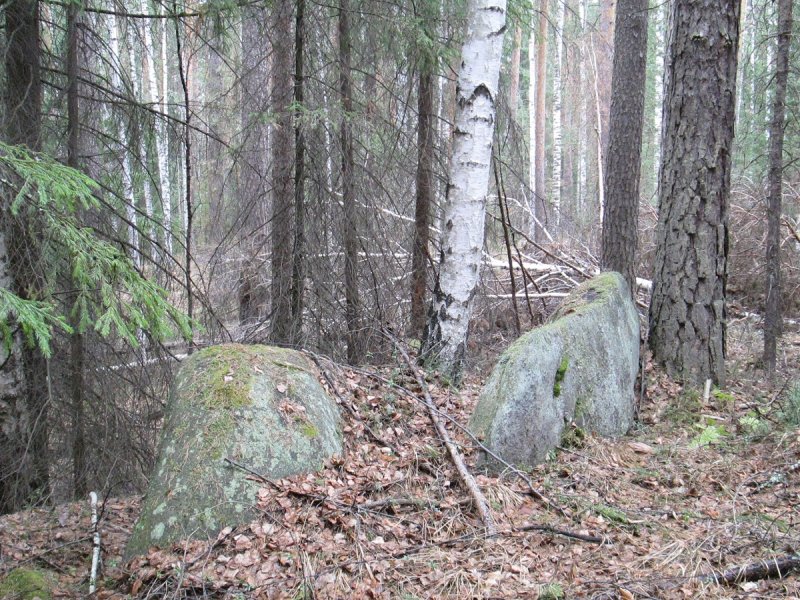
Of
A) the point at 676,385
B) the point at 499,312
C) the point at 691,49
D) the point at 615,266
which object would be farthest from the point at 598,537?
the point at 499,312

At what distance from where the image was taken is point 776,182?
8.02 metres

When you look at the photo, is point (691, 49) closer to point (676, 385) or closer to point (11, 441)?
point (676, 385)

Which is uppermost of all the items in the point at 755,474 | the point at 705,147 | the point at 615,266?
the point at 705,147

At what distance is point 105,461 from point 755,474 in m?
5.52

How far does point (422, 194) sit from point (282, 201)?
2011 millimetres

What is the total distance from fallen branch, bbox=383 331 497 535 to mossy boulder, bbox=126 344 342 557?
2.64ft

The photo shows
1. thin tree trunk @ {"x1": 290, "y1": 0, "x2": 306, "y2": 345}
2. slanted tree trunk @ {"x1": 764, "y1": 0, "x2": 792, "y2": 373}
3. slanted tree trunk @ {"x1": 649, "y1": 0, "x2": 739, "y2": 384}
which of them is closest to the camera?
slanted tree trunk @ {"x1": 649, "y1": 0, "x2": 739, "y2": 384}

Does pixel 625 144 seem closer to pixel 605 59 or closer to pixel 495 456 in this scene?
pixel 495 456

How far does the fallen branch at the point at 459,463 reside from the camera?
3.69 metres

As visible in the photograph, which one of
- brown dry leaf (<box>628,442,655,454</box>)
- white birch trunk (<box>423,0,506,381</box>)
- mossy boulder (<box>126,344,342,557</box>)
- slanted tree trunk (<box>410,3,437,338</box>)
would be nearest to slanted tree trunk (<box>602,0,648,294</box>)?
slanted tree trunk (<box>410,3,437,338</box>)

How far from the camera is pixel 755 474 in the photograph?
4312 millimetres

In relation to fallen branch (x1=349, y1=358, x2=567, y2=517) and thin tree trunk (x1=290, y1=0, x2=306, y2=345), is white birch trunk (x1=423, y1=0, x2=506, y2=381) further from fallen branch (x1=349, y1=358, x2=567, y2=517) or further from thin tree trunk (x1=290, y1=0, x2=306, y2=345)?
thin tree trunk (x1=290, y1=0, x2=306, y2=345)

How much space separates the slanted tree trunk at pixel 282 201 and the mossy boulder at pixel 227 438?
8.20 ft

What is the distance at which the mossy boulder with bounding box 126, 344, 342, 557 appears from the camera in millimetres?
3506
